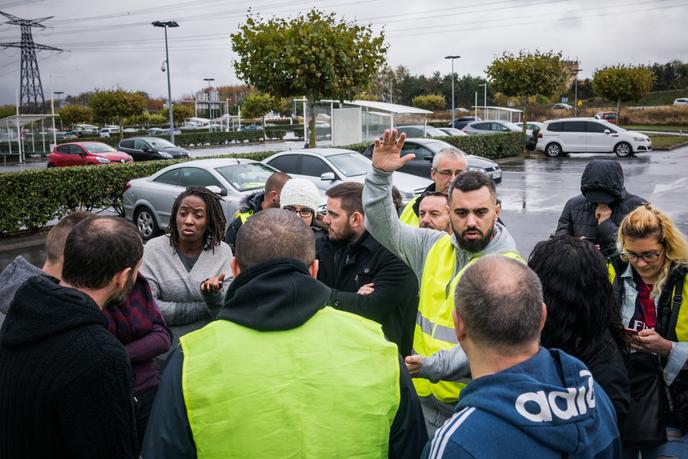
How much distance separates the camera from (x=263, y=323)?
174 centimetres

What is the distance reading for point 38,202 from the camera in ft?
39.9

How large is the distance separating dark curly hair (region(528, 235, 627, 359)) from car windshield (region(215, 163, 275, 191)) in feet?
30.6

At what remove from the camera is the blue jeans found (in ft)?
8.83

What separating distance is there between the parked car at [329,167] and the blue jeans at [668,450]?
964cm

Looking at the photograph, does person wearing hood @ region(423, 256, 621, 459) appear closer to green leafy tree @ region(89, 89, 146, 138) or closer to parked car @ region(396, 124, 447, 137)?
parked car @ region(396, 124, 447, 137)

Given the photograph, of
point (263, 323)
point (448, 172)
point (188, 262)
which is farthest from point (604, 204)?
point (263, 323)

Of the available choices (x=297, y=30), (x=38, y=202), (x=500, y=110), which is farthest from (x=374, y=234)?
(x=500, y=110)

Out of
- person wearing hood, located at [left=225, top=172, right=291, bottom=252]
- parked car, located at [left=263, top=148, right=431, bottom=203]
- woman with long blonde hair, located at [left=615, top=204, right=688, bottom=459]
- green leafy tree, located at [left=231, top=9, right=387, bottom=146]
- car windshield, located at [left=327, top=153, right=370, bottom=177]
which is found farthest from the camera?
green leafy tree, located at [left=231, top=9, right=387, bottom=146]

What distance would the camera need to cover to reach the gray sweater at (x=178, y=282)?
3.62m

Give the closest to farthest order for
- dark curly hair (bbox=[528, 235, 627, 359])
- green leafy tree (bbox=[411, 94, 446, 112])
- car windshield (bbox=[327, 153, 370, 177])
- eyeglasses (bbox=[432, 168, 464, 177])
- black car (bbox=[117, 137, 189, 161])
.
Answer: dark curly hair (bbox=[528, 235, 627, 359]), eyeglasses (bbox=[432, 168, 464, 177]), car windshield (bbox=[327, 153, 370, 177]), black car (bbox=[117, 137, 189, 161]), green leafy tree (bbox=[411, 94, 446, 112])

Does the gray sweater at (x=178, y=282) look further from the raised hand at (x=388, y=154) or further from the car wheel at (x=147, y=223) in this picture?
the car wheel at (x=147, y=223)

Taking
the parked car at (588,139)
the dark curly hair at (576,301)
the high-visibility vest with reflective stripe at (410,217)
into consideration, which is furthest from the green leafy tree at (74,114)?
the dark curly hair at (576,301)

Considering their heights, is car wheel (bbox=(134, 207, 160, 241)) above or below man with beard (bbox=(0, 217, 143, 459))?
below

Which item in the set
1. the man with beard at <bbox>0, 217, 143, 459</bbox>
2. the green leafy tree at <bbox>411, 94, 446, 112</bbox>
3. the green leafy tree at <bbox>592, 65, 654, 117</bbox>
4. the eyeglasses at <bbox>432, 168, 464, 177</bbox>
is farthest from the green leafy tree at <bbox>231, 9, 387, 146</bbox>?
the green leafy tree at <bbox>411, 94, 446, 112</bbox>
